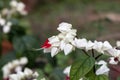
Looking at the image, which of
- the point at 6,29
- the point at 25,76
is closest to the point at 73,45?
the point at 25,76

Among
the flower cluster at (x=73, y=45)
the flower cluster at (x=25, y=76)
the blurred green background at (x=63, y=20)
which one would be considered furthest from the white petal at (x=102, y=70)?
the blurred green background at (x=63, y=20)

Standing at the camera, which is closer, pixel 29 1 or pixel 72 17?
pixel 72 17

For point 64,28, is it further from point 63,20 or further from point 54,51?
point 63,20

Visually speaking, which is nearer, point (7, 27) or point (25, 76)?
point (25, 76)

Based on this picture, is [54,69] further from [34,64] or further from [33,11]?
[33,11]

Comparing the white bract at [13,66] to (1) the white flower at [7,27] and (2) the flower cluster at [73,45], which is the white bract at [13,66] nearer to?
(1) the white flower at [7,27]

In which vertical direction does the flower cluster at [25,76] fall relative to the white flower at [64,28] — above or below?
above

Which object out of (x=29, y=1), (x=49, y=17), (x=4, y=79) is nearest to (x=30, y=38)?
(x=4, y=79)
